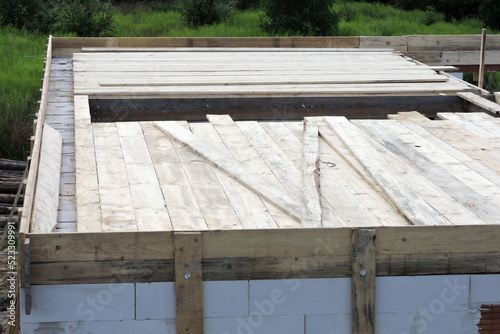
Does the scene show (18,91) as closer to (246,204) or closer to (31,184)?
(31,184)

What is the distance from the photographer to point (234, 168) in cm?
521

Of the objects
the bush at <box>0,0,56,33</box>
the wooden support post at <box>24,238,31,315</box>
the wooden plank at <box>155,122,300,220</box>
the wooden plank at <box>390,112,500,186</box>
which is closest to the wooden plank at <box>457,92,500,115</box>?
the wooden plank at <box>390,112,500,186</box>

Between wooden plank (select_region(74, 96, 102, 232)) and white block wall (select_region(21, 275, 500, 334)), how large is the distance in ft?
1.59

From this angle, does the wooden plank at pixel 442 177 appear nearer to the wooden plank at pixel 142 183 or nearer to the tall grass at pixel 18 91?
the wooden plank at pixel 142 183

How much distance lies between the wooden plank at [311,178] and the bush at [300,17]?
1202 centimetres

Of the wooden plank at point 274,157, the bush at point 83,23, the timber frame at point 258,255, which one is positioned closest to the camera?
the timber frame at point 258,255

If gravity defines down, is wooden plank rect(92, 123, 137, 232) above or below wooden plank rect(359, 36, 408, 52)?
above

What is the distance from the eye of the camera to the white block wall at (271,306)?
3.78 m

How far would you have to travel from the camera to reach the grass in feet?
41.2

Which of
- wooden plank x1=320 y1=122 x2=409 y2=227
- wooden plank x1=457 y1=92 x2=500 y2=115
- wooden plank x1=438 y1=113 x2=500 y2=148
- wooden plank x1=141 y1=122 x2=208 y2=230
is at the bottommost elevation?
wooden plank x1=438 y1=113 x2=500 y2=148

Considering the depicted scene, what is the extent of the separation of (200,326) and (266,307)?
35cm

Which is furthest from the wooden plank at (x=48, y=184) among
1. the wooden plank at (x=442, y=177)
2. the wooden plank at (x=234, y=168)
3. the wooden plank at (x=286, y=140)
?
the wooden plank at (x=442, y=177)

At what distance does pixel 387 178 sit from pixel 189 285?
1.77 metres

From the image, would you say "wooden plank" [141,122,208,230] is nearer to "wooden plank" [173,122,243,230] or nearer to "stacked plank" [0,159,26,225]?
"wooden plank" [173,122,243,230]
